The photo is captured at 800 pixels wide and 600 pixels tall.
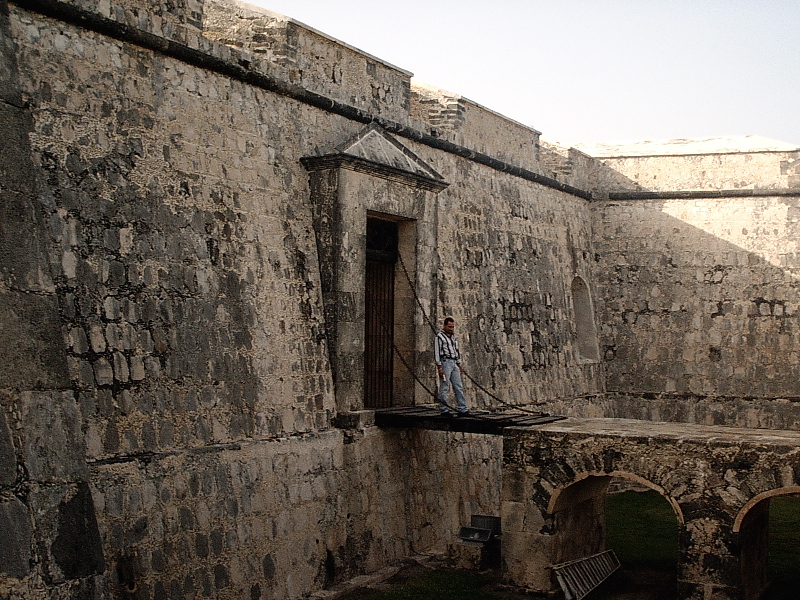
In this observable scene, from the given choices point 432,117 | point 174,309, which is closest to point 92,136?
point 174,309

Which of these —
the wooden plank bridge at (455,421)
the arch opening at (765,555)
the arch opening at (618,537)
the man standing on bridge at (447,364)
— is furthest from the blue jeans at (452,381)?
the arch opening at (765,555)

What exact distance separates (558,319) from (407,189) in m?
Result: 5.32

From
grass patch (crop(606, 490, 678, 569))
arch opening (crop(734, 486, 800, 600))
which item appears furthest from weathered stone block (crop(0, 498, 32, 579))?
grass patch (crop(606, 490, 678, 569))

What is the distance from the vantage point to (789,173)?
53.0 feet

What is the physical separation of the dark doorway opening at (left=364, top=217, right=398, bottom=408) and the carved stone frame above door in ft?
0.26

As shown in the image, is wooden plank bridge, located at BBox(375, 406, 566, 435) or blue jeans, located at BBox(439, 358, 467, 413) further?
blue jeans, located at BBox(439, 358, 467, 413)

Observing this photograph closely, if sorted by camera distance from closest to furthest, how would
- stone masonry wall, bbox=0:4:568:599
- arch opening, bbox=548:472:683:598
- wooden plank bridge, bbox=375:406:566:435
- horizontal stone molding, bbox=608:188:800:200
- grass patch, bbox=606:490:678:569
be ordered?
stone masonry wall, bbox=0:4:568:599 < arch opening, bbox=548:472:683:598 < wooden plank bridge, bbox=375:406:566:435 < grass patch, bbox=606:490:678:569 < horizontal stone molding, bbox=608:188:800:200

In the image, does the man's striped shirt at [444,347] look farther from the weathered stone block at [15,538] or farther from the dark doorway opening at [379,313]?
the weathered stone block at [15,538]

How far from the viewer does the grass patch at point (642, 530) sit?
35.0 ft

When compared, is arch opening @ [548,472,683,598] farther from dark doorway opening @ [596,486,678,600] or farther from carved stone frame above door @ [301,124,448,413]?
carved stone frame above door @ [301,124,448,413]

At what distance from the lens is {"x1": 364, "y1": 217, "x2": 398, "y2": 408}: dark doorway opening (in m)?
10.7

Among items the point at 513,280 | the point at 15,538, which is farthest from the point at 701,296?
the point at 15,538

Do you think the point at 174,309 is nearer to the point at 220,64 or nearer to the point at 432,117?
the point at 220,64

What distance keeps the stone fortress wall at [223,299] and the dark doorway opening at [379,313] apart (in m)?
0.22
